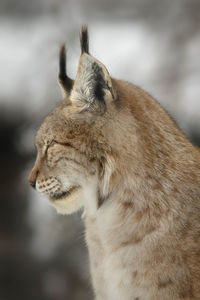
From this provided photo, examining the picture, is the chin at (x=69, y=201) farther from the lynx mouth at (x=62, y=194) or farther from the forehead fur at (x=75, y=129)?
the forehead fur at (x=75, y=129)

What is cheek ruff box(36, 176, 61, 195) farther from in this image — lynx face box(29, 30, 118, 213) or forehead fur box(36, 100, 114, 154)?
forehead fur box(36, 100, 114, 154)

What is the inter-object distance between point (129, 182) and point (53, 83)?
438cm

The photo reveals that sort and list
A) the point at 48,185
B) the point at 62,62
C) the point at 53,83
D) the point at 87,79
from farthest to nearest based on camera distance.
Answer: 1. the point at 53,83
2. the point at 62,62
3. the point at 48,185
4. the point at 87,79

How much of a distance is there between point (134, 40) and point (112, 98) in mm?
4958

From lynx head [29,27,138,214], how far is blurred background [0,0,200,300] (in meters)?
3.33

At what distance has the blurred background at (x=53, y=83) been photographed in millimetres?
6145

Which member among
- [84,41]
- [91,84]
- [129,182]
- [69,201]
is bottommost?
[69,201]

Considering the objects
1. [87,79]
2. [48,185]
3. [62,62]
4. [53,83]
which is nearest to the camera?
[87,79]

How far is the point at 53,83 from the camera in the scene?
6633mm

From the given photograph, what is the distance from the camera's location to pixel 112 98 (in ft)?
7.73

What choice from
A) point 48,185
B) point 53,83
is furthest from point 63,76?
point 53,83

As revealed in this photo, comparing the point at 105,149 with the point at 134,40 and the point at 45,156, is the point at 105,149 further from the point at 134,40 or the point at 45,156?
the point at 134,40

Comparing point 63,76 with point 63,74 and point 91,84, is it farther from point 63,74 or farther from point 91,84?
point 91,84

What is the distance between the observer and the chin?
2.52 meters
